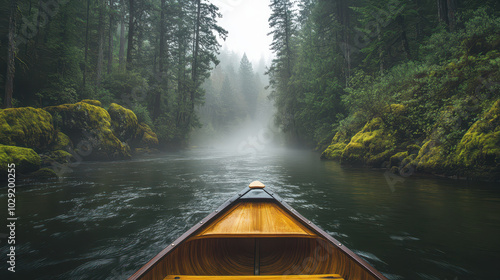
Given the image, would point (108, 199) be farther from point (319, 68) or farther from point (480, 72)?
point (319, 68)

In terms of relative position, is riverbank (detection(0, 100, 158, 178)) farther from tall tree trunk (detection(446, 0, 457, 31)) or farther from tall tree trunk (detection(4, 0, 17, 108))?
tall tree trunk (detection(446, 0, 457, 31))

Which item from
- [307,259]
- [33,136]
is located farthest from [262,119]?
[307,259]

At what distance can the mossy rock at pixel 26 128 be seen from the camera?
25.1 feet

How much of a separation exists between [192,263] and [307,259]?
1223 millimetres

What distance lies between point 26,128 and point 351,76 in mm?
16924

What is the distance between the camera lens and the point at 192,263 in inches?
85.4

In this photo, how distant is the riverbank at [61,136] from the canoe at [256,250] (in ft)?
24.2

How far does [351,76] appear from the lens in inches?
551

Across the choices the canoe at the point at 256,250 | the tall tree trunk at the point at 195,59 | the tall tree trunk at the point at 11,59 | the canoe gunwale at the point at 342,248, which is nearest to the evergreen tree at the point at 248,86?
the tall tree trunk at the point at 195,59

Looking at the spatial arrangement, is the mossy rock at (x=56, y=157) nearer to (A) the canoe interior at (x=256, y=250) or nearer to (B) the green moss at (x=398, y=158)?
(A) the canoe interior at (x=256, y=250)

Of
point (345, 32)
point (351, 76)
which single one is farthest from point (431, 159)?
point (345, 32)

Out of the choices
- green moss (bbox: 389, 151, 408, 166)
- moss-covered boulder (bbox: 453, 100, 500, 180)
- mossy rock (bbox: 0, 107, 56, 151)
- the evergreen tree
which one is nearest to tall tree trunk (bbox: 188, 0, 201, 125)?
mossy rock (bbox: 0, 107, 56, 151)

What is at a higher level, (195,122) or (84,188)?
(195,122)

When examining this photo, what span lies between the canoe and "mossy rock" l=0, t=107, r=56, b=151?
9.57m
